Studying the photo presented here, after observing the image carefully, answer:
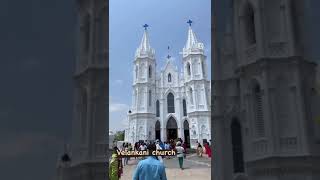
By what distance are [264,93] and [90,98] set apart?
553 cm

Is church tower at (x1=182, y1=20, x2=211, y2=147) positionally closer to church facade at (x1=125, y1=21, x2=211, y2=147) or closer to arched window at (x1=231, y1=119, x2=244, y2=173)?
church facade at (x1=125, y1=21, x2=211, y2=147)

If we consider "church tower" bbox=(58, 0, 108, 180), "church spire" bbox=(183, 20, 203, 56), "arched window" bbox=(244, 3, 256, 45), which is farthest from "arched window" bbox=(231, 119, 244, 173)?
"church spire" bbox=(183, 20, 203, 56)

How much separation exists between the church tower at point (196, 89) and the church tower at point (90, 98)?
987 inches

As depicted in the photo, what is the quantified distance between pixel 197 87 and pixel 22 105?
27.2 meters

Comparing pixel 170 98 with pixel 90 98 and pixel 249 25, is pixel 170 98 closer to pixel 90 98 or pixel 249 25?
pixel 249 25

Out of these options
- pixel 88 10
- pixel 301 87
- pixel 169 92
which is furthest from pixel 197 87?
pixel 88 10

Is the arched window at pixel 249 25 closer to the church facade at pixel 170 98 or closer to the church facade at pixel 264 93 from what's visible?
the church facade at pixel 264 93

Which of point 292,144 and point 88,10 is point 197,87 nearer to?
point 292,144

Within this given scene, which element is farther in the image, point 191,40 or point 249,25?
point 191,40

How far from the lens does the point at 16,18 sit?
496cm

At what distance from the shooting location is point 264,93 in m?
9.95

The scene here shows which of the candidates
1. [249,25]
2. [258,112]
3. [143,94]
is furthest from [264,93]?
[143,94]

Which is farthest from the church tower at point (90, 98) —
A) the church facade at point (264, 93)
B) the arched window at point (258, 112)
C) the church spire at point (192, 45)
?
the church spire at point (192, 45)

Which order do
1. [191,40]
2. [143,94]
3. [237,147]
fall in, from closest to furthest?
[237,147] < [191,40] < [143,94]
